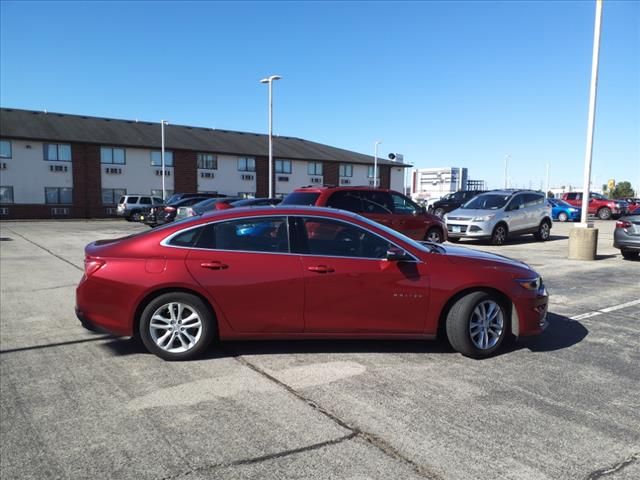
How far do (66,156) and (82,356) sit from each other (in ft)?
130

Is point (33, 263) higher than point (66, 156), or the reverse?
point (66, 156)

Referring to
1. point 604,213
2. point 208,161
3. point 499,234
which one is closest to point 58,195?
point 208,161

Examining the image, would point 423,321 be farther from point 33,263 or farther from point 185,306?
point 33,263

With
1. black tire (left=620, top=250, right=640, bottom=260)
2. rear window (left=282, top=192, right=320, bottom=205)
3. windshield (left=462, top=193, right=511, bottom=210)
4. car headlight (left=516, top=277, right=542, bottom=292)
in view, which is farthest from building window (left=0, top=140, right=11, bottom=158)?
car headlight (left=516, top=277, right=542, bottom=292)

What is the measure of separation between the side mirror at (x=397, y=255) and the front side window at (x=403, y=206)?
7.65m

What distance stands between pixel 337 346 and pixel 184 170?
4222 cm

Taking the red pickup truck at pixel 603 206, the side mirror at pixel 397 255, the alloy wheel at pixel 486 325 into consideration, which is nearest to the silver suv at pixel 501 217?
the alloy wheel at pixel 486 325

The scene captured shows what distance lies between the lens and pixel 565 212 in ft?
108

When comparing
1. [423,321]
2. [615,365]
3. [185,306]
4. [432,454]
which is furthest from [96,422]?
[615,365]

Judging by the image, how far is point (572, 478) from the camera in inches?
115

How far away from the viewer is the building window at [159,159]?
43.9 m

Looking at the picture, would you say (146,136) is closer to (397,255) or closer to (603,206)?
(603,206)

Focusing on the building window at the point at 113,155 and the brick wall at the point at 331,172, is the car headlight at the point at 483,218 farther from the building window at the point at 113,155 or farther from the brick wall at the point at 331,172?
the brick wall at the point at 331,172

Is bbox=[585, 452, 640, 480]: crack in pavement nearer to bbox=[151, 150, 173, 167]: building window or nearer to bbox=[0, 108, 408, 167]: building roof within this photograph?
bbox=[0, 108, 408, 167]: building roof
